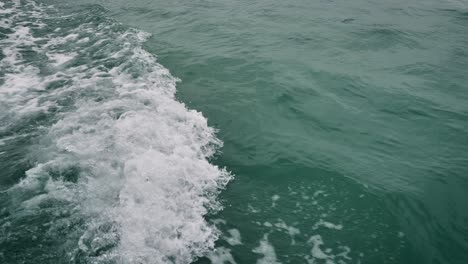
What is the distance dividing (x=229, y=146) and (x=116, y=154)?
229 centimetres

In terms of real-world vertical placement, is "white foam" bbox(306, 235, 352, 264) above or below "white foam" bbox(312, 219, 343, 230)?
below

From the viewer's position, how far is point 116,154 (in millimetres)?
5500

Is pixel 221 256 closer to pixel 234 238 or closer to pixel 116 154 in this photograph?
pixel 234 238

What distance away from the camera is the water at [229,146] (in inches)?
172

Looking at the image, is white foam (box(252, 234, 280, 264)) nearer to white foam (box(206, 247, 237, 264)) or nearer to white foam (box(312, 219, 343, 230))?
white foam (box(206, 247, 237, 264))

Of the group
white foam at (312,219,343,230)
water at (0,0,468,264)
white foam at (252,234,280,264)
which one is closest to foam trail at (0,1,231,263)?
water at (0,0,468,264)

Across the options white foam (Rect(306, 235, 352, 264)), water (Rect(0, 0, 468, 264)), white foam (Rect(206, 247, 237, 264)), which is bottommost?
white foam (Rect(306, 235, 352, 264))

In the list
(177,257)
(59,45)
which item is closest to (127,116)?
(177,257)

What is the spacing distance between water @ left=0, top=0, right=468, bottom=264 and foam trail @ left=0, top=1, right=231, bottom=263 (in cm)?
3

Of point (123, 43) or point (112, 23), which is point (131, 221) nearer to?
point (123, 43)

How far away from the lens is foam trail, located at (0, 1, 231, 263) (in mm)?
4164

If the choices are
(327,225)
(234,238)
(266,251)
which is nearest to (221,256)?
(234,238)

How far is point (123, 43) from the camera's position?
35.0ft

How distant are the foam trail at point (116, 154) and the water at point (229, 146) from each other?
0.03 m
